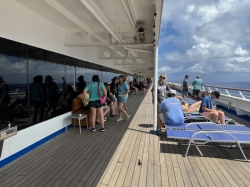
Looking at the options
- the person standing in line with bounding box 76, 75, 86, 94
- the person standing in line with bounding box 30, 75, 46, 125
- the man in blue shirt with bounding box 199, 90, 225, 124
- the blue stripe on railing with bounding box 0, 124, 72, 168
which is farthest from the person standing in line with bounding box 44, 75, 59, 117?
the man in blue shirt with bounding box 199, 90, 225, 124

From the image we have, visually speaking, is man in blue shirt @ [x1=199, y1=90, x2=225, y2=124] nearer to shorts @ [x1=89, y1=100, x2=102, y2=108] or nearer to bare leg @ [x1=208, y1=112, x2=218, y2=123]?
bare leg @ [x1=208, y1=112, x2=218, y2=123]

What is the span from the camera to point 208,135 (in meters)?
2.73

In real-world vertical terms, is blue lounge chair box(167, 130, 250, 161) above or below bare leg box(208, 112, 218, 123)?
below

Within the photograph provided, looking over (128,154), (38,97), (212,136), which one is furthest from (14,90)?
(212,136)

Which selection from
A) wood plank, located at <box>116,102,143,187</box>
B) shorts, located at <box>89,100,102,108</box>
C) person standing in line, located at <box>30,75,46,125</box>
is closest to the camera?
wood plank, located at <box>116,102,143,187</box>

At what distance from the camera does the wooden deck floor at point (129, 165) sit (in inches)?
81.8

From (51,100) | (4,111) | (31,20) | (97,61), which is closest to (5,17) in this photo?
(31,20)

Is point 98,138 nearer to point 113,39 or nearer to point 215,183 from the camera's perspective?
point 113,39

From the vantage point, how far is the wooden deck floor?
208 cm

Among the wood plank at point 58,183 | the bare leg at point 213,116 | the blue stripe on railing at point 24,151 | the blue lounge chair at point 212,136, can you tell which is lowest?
the wood plank at point 58,183

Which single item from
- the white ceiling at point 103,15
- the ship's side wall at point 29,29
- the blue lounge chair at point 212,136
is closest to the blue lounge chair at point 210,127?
the blue lounge chair at point 212,136

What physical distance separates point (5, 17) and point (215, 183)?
3.25 m

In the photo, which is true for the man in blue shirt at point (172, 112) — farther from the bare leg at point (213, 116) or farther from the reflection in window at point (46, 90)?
the reflection in window at point (46, 90)

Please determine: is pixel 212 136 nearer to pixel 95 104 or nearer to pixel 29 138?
pixel 95 104
